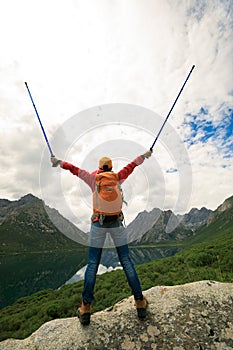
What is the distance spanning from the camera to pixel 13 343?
5.29 m

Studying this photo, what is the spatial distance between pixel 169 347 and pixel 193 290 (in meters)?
1.70

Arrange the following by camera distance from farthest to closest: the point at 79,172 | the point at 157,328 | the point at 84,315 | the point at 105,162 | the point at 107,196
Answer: the point at 79,172, the point at 105,162, the point at 107,196, the point at 84,315, the point at 157,328

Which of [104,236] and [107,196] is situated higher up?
[107,196]

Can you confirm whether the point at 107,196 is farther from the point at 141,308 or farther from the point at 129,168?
the point at 141,308

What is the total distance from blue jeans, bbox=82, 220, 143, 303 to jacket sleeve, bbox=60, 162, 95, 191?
3.39 feet

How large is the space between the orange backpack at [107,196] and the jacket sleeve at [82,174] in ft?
1.00

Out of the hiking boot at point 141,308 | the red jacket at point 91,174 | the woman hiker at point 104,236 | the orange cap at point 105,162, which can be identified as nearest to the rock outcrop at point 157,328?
the hiking boot at point 141,308

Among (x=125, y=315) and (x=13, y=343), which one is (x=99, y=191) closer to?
(x=125, y=315)

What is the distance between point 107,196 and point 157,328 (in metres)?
3.02

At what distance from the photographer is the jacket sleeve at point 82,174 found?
5.91 metres

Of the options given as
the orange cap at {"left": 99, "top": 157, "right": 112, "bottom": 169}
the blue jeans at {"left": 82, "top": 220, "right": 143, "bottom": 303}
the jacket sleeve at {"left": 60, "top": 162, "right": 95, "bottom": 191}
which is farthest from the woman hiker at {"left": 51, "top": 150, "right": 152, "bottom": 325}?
the orange cap at {"left": 99, "top": 157, "right": 112, "bottom": 169}

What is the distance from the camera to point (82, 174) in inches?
237

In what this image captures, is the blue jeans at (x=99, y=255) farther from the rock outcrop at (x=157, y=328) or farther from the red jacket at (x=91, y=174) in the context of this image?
the red jacket at (x=91, y=174)

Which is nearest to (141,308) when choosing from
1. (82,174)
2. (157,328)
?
(157,328)
